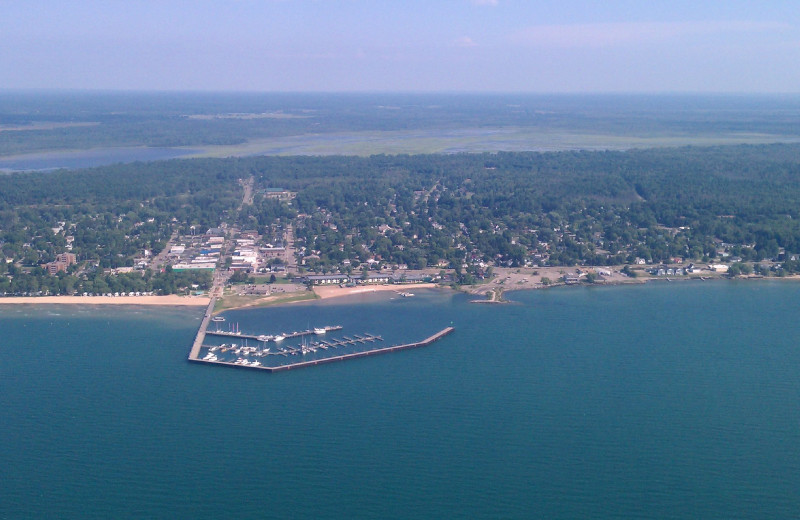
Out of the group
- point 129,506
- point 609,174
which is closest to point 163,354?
point 129,506

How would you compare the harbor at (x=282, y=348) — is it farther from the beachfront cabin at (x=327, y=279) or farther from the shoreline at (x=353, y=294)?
the beachfront cabin at (x=327, y=279)

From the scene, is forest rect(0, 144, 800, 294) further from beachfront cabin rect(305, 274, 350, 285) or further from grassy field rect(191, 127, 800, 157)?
grassy field rect(191, 127, 800, 157)

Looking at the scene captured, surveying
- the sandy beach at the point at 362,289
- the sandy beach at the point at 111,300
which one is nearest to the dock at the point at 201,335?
the sandy beach at the point at 111,300

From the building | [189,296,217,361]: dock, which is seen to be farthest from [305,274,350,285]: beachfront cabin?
the building

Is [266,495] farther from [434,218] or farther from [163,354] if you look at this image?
[434,218]

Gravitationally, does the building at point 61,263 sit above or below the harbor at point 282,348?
above

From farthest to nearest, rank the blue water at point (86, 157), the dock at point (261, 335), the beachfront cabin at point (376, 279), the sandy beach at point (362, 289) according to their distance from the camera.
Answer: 1. the blue water at point (86, 157)
2. the beachfront cabin at point (376, 279)
3. the sandy beach at point (362, 289)
4. the dock at point (261, 335)

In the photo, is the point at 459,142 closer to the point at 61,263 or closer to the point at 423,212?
the point at 423,212
